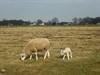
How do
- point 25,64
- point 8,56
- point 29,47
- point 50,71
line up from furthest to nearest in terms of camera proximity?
point 8,56
point 29,47
point 25,64
point 50,71

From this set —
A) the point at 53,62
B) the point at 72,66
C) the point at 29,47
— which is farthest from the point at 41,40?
the point at 72,66

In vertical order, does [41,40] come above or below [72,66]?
above

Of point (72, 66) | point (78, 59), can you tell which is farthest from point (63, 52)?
point (72, 66)

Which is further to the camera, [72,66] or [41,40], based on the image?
[41,40]

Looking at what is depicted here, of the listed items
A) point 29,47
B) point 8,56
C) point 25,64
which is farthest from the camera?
point 8,56

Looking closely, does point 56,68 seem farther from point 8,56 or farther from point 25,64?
point 8,56

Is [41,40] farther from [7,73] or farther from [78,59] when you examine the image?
[7,73]

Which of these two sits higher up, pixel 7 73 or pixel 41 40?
pixel 41 40

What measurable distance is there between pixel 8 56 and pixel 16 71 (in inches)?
236

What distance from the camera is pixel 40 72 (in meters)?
19.6

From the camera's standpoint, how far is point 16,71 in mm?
20312

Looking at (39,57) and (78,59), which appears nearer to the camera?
(78,59)

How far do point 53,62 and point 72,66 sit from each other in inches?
81.7

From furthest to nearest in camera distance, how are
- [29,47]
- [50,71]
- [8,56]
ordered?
[8,56] → [29,47] → [50,71]
